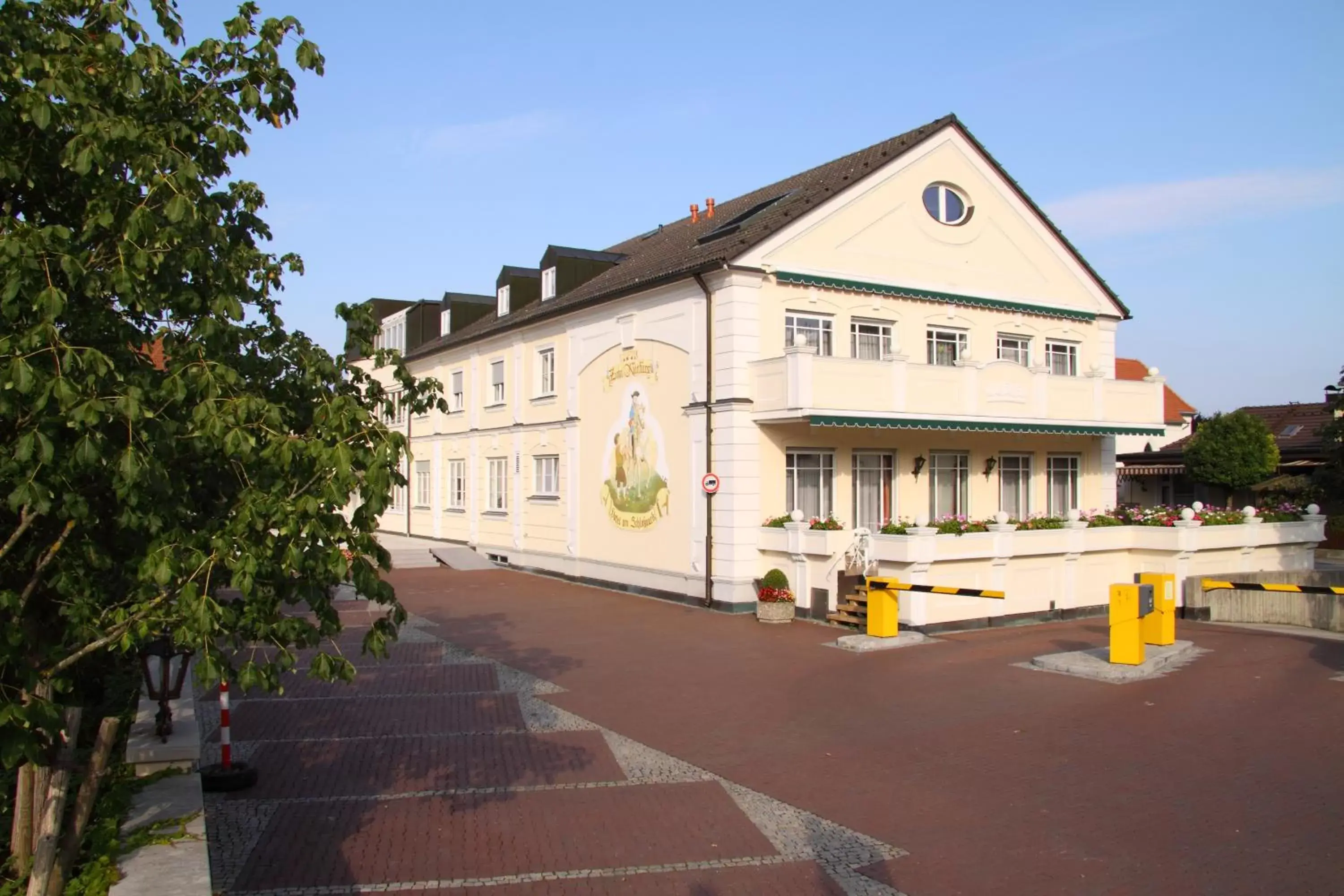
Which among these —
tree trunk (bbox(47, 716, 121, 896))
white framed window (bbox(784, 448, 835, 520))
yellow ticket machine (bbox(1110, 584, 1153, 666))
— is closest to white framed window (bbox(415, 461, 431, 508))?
white framed window (bbox(784, 448, 835, 520))

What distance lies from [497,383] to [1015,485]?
1425 cm

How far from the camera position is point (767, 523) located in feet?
62.2

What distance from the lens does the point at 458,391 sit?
3281 centimetres

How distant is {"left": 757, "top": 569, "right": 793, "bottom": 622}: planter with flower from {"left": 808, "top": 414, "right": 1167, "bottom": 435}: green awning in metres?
2.69

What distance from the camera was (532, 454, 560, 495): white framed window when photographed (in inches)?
1021

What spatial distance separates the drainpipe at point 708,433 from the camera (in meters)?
19.3

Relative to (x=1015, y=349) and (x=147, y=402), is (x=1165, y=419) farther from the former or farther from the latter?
(x=147, y=402)

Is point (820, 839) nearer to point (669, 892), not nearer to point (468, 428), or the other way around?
point (669, 892)

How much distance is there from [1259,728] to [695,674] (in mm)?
6203

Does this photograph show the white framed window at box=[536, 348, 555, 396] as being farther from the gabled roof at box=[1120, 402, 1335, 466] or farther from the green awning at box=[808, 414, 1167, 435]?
the gabled roof at box=[1120, 402, 1335, 466]

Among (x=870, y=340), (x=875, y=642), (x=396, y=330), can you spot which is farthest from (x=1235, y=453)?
(x=396, y=330)

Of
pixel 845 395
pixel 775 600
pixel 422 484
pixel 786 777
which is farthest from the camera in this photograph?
pixel 422 484

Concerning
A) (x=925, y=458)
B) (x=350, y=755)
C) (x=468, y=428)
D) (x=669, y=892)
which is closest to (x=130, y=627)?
(x=669, y=892)

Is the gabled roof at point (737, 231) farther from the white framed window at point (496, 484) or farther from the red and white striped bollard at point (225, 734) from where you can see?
the red and white striped bollard at point (225, 734)
